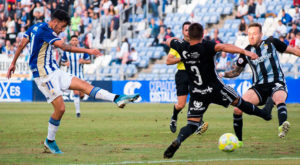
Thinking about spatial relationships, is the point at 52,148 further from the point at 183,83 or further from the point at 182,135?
the point at 183,83

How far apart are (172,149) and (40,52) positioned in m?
2.80

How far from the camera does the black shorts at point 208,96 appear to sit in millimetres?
Answer: 8328

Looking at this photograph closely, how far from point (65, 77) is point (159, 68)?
21.4 meters

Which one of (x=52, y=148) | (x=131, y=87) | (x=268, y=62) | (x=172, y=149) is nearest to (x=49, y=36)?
(x=52, y=148)

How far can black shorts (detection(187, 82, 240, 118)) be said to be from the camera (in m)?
8.33

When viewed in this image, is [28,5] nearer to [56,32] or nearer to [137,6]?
[137,6]

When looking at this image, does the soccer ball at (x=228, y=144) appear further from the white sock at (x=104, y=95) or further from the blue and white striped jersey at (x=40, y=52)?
the blue and white striped jersey at (x=40, y=52)

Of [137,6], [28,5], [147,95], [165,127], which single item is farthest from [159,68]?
[165,127]

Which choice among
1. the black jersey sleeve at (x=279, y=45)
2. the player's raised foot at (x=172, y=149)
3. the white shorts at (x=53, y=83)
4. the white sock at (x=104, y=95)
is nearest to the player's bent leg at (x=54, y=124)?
the white shorts at (x=53, y=83)

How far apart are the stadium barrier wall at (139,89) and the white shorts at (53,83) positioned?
16.4 metres

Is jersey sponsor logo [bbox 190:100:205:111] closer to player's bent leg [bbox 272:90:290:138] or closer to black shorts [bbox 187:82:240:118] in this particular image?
black shorts [bbox 187:82:240:118]

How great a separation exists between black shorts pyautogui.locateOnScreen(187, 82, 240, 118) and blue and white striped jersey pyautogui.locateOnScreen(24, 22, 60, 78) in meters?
2.42

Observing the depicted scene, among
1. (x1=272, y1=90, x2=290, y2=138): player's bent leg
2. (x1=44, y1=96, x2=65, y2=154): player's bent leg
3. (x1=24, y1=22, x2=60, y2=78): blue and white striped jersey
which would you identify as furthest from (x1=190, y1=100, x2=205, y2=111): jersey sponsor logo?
(x1=24, y1=22, x2=60, y2=78): blue and white striped jersey

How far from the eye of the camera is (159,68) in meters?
30.5
